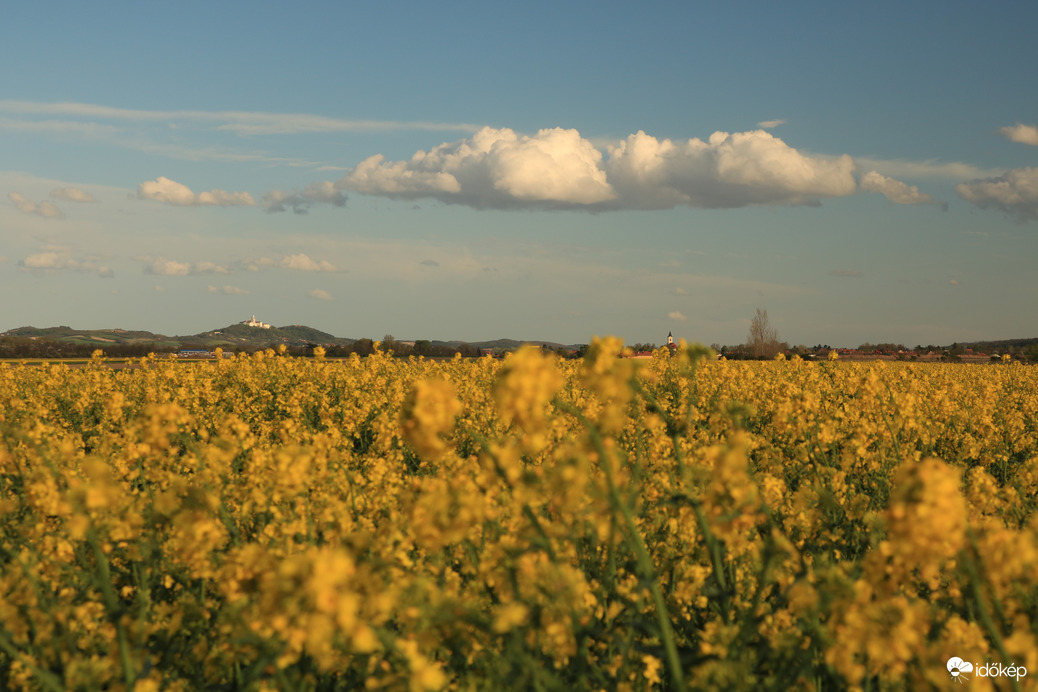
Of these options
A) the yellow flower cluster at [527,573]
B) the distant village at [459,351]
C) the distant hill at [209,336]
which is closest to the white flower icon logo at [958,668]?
the yellow flower cluster at [527,573]

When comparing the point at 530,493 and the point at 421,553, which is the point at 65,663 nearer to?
the point at 421,553

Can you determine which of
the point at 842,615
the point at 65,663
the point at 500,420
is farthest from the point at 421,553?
the point at 500,420

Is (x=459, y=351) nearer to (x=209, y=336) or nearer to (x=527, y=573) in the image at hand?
(x=527, y=573)

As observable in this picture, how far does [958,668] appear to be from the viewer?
8.54ft

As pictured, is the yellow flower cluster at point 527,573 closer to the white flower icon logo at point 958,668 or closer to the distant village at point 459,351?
the white flower icon logo at point 958,668

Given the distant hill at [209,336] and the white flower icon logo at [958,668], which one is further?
the distant hill at [209,336]

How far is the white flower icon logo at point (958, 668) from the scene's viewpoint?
2533 millimetres

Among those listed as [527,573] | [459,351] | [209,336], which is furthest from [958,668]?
[209,336]

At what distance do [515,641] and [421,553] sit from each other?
282 centimetres

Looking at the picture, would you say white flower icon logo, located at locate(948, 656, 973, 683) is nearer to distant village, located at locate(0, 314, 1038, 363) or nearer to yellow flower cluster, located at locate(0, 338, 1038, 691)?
yellow flower cluster, located at locate(0, 338, 1038, 691)

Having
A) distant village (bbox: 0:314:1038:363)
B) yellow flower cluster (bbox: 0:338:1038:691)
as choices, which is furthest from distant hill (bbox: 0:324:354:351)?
yellow flower cluster (bbox: 0:338:1038:691)

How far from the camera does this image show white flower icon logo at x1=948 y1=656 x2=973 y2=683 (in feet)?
8.31

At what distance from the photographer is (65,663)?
3.30 meters

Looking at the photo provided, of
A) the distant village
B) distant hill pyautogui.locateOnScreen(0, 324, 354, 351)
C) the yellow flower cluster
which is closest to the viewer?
the yellow flower cluster
